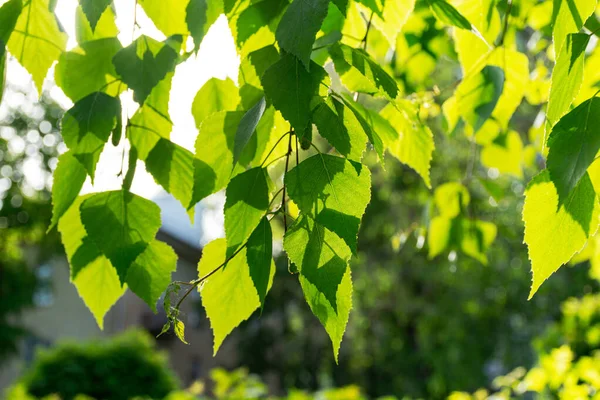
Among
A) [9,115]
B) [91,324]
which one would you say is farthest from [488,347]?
[9,115]

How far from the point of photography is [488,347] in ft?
50.4

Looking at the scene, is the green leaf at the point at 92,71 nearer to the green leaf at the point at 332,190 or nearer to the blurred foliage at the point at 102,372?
the green leaf at the point at 332,190

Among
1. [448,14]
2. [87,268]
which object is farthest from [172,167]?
[448,14]

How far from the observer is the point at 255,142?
789 mm

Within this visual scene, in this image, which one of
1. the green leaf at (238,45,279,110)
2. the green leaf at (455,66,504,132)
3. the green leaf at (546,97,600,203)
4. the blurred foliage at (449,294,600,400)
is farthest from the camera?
the blurred foliage at (449,294,600,400)

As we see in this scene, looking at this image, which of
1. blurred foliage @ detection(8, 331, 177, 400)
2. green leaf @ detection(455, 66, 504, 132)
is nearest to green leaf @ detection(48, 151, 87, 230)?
green leaf @ detection(455, 66, 504, 132)

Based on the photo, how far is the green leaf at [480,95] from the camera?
3.67 feet

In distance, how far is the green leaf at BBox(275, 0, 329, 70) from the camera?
24.3 inches

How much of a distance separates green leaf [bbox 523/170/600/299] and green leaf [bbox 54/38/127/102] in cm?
49

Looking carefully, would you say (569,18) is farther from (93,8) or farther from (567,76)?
(93,8)

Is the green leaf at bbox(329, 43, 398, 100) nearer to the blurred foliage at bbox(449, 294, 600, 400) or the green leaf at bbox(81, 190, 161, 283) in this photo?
the green leaf at bbox(81, 190, 161, 283)

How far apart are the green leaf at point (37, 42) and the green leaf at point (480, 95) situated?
2.03 ft

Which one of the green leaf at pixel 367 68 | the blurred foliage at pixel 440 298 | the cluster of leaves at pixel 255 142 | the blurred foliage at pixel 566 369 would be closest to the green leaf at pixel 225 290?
the cluster of leaves at pixel 255 142

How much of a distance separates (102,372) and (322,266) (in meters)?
10.6
